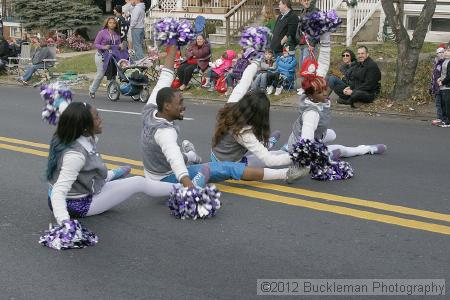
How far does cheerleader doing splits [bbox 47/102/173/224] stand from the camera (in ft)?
19.1

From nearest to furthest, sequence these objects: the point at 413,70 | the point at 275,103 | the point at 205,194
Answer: the point at 205,194 < the point at 413,70 < the point at 275,103

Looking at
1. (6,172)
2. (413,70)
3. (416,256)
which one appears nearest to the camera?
(416,256)

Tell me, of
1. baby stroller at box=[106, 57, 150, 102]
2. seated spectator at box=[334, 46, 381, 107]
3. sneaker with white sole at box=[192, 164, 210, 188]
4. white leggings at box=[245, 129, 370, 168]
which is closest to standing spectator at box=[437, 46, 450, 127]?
seated spectator at box=[334, 46, 381, 107]

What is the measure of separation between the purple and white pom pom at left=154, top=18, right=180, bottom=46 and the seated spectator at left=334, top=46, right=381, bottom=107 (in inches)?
289

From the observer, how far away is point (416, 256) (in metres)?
5.44

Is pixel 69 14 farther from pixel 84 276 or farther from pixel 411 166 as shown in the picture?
pixel 84 276

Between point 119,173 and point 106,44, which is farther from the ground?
point 106,44

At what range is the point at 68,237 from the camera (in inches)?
219

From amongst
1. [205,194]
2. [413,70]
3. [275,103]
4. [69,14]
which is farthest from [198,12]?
[205,194]

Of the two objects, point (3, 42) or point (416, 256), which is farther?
point (3, 42)

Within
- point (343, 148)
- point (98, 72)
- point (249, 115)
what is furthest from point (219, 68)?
point (249, 115)

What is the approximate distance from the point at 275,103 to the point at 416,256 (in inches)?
394

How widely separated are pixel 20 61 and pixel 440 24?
12.2 m

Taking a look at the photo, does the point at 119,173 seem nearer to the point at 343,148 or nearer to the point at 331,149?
the point at 331,149
